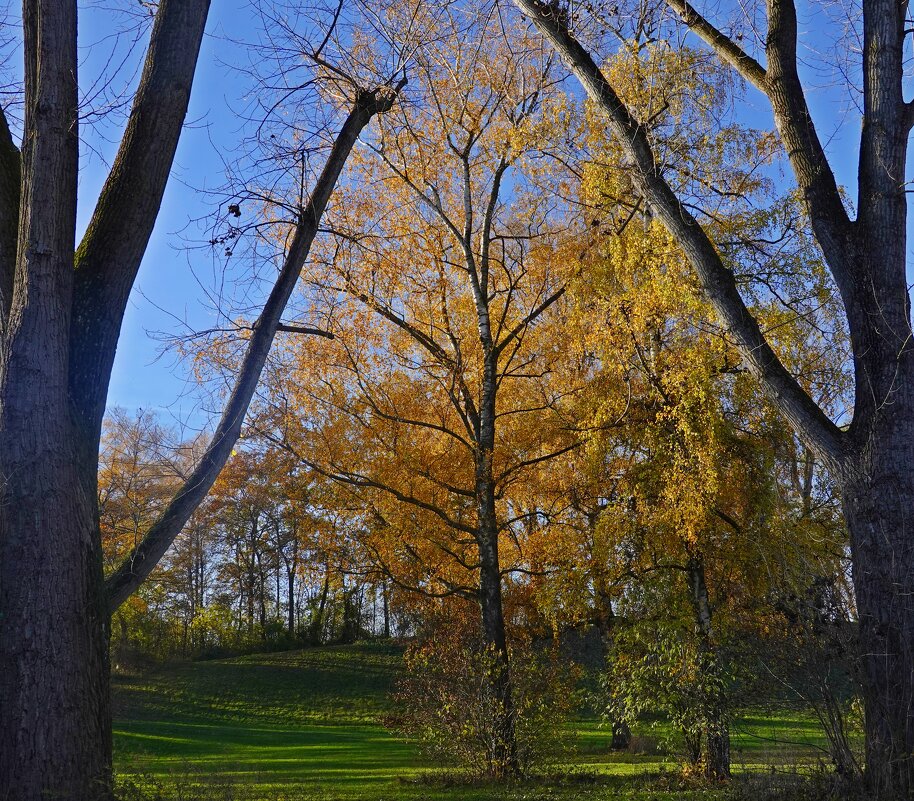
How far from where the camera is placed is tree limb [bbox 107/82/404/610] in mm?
5082

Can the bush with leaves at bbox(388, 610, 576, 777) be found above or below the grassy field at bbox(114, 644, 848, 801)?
above

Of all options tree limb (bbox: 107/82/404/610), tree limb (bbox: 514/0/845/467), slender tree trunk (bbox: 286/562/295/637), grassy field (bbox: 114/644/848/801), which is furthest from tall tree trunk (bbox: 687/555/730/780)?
slender tree trunk (bbox: 286/562/295/637)

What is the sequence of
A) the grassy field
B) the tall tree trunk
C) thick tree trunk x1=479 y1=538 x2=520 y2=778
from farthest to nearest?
thick tree trunk x1=479 y1=538 x2=520 y2=778, the tall tree trunk, the grassy field

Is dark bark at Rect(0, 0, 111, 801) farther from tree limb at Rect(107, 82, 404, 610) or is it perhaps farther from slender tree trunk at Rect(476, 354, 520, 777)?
slender tree trunk at Rect(476, 354, 520, 777)

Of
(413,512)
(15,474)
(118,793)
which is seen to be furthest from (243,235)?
(413,512)

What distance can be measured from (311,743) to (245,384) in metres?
15.0

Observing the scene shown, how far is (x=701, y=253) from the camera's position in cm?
609

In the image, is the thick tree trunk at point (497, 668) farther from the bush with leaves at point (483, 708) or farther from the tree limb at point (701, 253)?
the tree limb at point (701, 253)

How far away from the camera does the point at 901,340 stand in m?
5.34

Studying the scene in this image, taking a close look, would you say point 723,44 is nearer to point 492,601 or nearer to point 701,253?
point 701,253

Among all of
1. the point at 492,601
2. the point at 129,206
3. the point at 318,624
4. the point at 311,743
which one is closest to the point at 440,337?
the point at 492,601

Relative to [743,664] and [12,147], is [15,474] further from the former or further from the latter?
[743,664]

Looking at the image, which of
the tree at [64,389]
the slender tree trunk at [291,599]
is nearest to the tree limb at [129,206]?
the tree at [64,389]

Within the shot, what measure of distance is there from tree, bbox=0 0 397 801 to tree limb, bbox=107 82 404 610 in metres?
0.01
